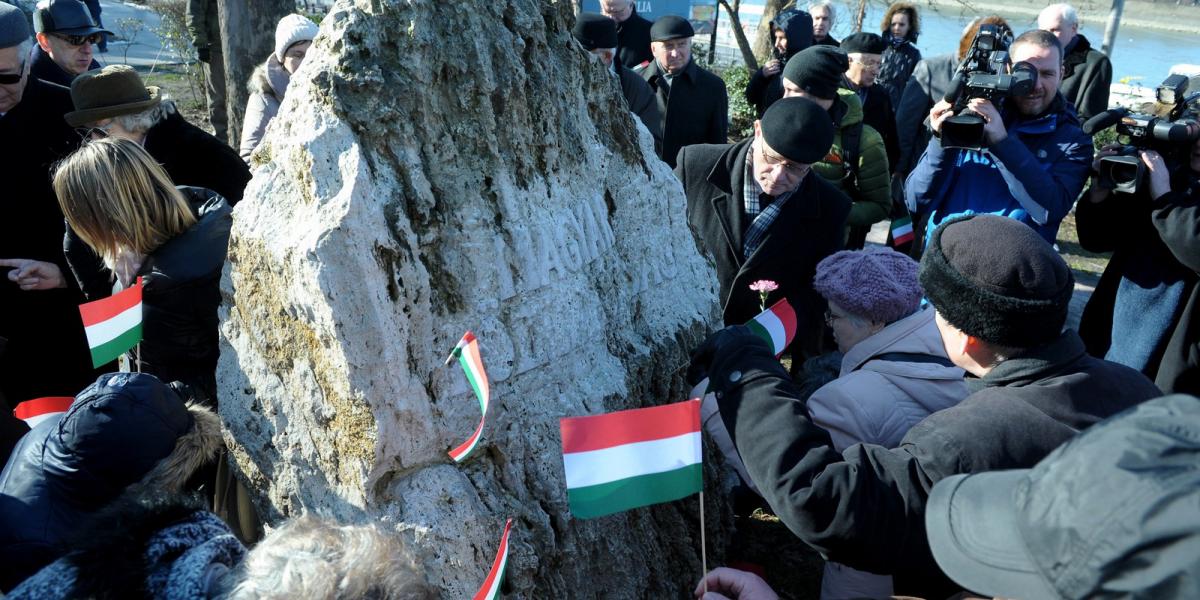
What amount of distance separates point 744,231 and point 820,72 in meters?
1.17

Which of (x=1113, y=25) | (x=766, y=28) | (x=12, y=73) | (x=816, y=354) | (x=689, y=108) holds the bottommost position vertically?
(x=1113, y=25)

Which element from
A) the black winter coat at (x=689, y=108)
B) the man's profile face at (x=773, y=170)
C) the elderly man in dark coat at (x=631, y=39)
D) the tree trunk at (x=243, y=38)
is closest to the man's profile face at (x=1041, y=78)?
the man's profile face at (x=773, y=170)

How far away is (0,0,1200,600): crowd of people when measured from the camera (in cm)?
129

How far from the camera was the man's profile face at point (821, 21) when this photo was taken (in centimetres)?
729

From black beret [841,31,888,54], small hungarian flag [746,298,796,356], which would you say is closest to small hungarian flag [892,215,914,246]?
black beret [841,31,888,54]

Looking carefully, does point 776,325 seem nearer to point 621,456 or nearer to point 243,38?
point 621,456

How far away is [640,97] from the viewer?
5.36m

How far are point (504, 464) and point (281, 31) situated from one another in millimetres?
2859

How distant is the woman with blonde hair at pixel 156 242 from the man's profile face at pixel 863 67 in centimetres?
422

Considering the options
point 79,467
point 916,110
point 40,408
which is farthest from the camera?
point 916,110

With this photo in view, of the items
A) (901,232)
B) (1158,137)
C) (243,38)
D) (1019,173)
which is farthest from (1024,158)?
(243,38)

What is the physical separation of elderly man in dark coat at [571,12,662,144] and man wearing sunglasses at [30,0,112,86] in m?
2.74

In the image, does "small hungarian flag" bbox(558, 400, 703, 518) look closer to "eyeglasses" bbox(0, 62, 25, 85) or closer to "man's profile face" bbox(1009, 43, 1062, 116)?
"man's profile face" bbox(1009, 43, 1062, 116)

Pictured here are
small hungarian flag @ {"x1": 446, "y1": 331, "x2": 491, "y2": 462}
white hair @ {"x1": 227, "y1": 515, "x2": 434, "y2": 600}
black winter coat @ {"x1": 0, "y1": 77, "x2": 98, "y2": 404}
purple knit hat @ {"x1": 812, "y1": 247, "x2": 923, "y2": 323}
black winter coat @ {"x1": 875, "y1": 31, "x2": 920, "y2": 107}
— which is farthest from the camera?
black winter coat @ {"x1": 875, "y1": 31, "x2": 920, "y2": 107}
